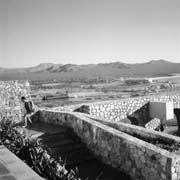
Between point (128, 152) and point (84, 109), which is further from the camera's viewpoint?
point (84, 109)

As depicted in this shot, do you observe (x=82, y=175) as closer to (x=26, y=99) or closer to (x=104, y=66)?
(x=26, y=99)

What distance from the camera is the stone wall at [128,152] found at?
17.0ft

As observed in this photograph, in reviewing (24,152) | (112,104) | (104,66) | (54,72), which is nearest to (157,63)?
(104,66)

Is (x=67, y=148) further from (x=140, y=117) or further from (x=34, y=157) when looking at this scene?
(x=140, y=117)

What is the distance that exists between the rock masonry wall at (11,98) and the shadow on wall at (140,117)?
4.98 metres

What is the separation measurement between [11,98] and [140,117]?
615cm

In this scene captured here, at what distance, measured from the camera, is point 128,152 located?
20.1 feet

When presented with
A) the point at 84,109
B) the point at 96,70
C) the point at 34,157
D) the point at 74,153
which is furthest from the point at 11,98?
the point at 96,70

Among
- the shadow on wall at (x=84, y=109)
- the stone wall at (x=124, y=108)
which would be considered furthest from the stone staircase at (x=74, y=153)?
the stone wall at (x=124, y=108)

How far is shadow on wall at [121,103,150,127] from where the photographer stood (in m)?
12.6

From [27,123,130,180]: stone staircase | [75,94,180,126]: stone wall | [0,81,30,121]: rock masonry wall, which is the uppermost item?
[0,81,30,121]: rock masonry wall

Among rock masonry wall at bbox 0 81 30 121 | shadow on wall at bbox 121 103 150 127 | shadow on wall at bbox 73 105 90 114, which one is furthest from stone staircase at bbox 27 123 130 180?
shadow on wall at bbox 121 103 150 127

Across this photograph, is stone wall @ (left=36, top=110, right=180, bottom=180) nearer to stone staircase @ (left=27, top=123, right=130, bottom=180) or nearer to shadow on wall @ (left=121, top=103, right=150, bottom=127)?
stone staircase @ (left=27, top=123, right=130, bottom=180)

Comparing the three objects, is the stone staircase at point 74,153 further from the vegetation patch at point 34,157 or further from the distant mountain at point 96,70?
the distant mountain at point 96,70
